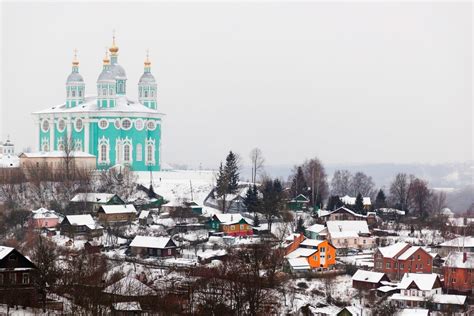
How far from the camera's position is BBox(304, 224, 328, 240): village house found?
37.1 m

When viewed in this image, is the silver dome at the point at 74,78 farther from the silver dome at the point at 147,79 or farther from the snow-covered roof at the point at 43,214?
the snow-covered roof at the point at 43,214

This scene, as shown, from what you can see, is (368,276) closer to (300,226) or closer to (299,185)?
(300,226)

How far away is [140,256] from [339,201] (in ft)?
38.2

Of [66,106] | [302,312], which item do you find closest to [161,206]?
[66,106]

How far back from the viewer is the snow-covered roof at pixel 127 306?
25.0 metres

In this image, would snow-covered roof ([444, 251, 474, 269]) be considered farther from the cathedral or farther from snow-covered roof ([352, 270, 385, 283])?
the cathedral

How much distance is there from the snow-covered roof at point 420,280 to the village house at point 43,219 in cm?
1354

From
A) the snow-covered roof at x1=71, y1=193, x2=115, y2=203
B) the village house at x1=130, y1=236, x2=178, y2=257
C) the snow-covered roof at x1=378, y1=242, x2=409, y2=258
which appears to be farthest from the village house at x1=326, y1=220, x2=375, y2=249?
the snow-covered roof at x1=71, y1=193, x2=115, y2=203

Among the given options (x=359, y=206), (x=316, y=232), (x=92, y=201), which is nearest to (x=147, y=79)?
(x=92, y=201)

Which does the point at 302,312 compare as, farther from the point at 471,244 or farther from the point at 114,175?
the point at 114,175

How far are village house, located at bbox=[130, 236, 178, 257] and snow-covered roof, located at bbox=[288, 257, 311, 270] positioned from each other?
395 cm

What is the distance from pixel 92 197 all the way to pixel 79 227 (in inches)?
179

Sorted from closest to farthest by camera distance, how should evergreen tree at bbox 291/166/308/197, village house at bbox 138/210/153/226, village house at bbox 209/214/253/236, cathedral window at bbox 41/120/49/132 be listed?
village house at bbox 209/214/253/236, village house at bbox 138/210/153/226, evergreen tree at bbox 291/166/308/197, cathedral window at bbox 41/120/49/132

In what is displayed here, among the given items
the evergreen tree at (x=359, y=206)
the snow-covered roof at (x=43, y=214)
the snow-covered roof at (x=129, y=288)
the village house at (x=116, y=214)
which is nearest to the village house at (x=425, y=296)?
the snow-covered roof at (x=129, y=288)
